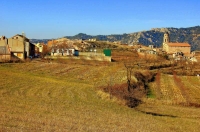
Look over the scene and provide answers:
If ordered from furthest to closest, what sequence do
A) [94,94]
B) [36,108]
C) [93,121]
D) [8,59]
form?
[8,59]
[94,94]
[36,108]
[93,121]

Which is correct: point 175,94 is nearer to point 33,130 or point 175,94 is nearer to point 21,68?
point 21,68

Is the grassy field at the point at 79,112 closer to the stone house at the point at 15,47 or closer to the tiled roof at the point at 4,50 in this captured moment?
the tiled roof at the point at 4,50

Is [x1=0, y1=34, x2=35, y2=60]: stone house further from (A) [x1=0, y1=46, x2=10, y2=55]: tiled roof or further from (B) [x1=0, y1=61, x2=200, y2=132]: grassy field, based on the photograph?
(B) [x1=0, y1=61, x2=200, y2=132]: grassy field

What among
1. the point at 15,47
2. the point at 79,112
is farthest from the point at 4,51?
the point at 79,112

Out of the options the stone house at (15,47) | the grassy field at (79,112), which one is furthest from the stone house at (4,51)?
the grassy field at (79,112)

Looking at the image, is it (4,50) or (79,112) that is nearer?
(79,112)

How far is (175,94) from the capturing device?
44625mm

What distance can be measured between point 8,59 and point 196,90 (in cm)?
3633

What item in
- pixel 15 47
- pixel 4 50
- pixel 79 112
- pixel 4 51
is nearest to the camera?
pixel 79 112

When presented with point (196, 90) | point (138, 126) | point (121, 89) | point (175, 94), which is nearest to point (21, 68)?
point (121, 89)

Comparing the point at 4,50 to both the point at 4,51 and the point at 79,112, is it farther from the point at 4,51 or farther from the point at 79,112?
the point at 79,112

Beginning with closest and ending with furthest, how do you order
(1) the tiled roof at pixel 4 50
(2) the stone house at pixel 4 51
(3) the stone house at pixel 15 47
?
(2) the stone house at pixel 4 51 → (1) the tiled roof at pixel 4 50 → (3) the stone house at pixel 15 47

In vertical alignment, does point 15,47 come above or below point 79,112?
above

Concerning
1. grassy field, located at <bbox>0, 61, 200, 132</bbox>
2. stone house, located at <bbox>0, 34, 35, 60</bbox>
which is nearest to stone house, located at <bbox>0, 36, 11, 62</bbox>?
stone house, located at <bbox>0, 34, 35, 60</bbox>
